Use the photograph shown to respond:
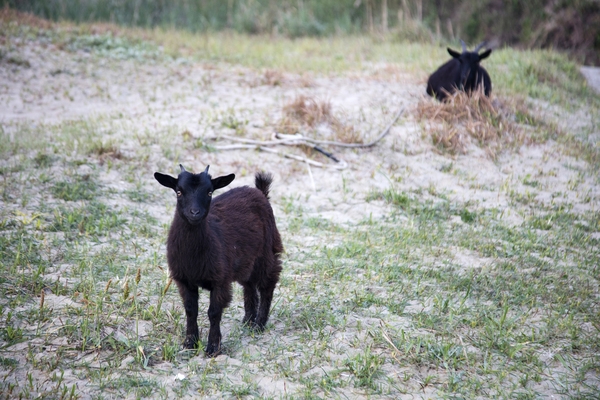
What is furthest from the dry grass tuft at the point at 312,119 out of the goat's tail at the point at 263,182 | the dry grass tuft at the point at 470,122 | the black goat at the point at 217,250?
the black goat at the point at 217,250

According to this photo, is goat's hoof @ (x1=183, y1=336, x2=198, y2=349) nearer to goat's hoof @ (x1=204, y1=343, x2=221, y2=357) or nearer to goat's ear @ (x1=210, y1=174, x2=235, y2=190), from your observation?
goat's hoof @ (x1=204, y1=343, x2=221, y2=357)

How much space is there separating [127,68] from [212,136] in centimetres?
363

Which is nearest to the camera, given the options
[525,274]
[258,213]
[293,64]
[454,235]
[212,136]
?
[258,213]

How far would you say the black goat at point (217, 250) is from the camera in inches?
181

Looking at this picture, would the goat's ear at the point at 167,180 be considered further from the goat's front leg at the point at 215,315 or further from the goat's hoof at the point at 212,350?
the goat's hoof at the point at 212,350

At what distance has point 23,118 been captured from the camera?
964 centimetres

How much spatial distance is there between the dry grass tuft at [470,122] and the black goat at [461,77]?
0.42 metres

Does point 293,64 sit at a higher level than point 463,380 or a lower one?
higher

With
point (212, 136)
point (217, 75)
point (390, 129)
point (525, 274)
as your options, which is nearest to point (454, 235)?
point (525, 274)

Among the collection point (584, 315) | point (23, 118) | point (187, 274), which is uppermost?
point (23, 118)

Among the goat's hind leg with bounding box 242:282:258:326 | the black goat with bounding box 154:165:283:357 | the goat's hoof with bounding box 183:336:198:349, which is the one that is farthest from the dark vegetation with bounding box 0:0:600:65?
the goat's hoof with bounding box 183:336:198:349

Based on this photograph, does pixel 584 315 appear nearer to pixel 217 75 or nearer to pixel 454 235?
pixel 454 235

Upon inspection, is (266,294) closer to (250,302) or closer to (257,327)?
(250,302)

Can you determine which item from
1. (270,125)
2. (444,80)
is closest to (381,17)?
(444,80)
